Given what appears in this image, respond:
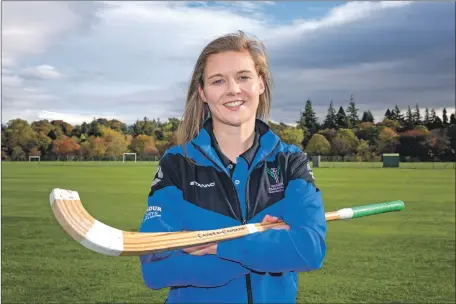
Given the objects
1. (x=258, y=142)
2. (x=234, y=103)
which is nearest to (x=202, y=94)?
(x=234, y=103)

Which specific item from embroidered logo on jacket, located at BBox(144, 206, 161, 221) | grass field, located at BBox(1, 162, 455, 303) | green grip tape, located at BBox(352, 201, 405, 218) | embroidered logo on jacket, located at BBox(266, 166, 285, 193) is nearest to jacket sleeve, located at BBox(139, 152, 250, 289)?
embroidered logo on jacket, located at BBox(144, 206, 161, 221)

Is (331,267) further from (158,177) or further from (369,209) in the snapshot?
(158,177)

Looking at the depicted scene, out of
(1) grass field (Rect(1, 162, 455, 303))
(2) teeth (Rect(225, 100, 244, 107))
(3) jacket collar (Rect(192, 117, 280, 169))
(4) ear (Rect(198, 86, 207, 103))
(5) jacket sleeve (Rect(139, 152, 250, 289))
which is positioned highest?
(4) ear (Rect(198, 86, 207, 103))

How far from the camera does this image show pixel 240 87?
2188 millimetres

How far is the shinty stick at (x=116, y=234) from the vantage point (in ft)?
5.80

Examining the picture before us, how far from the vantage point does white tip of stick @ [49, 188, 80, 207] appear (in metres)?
1.78

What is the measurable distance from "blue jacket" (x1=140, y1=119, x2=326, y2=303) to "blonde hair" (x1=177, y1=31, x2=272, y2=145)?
0.13 meters

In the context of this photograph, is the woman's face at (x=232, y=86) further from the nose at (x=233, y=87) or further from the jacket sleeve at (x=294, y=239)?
the jacket sleeve at (x=294, y=239)

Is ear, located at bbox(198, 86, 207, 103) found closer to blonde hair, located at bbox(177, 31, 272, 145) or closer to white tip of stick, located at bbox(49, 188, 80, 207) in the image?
blonde hair, located at bbox(177, 31, 272, 145)

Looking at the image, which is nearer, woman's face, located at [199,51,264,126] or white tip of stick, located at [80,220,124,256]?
white tip of stick, located at [80,220,124,256]

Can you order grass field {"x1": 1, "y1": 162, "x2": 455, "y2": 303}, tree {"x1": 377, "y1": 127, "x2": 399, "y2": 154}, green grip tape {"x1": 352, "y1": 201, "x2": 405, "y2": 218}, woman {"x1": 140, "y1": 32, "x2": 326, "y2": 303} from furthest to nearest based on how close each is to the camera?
tree {"x1": 377, "y1": 127, "x2": 399, "y2": 154}
grass field {"x1": 1, "y1": 162, "x2": 455, "y2": 303}
green grip tape {"x1": 352, "y1": 201, "x2": 405, "y2": 218}
woman {"x1": 140, "y1": 32, "x2": 326, "y2": 303}

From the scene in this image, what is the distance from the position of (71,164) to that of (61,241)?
56044 mm

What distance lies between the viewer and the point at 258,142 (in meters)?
2.29

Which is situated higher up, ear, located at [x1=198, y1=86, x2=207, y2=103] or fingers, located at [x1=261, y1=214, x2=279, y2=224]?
ear, located at [x1=198, y1=86, x2=207, y2=103]
